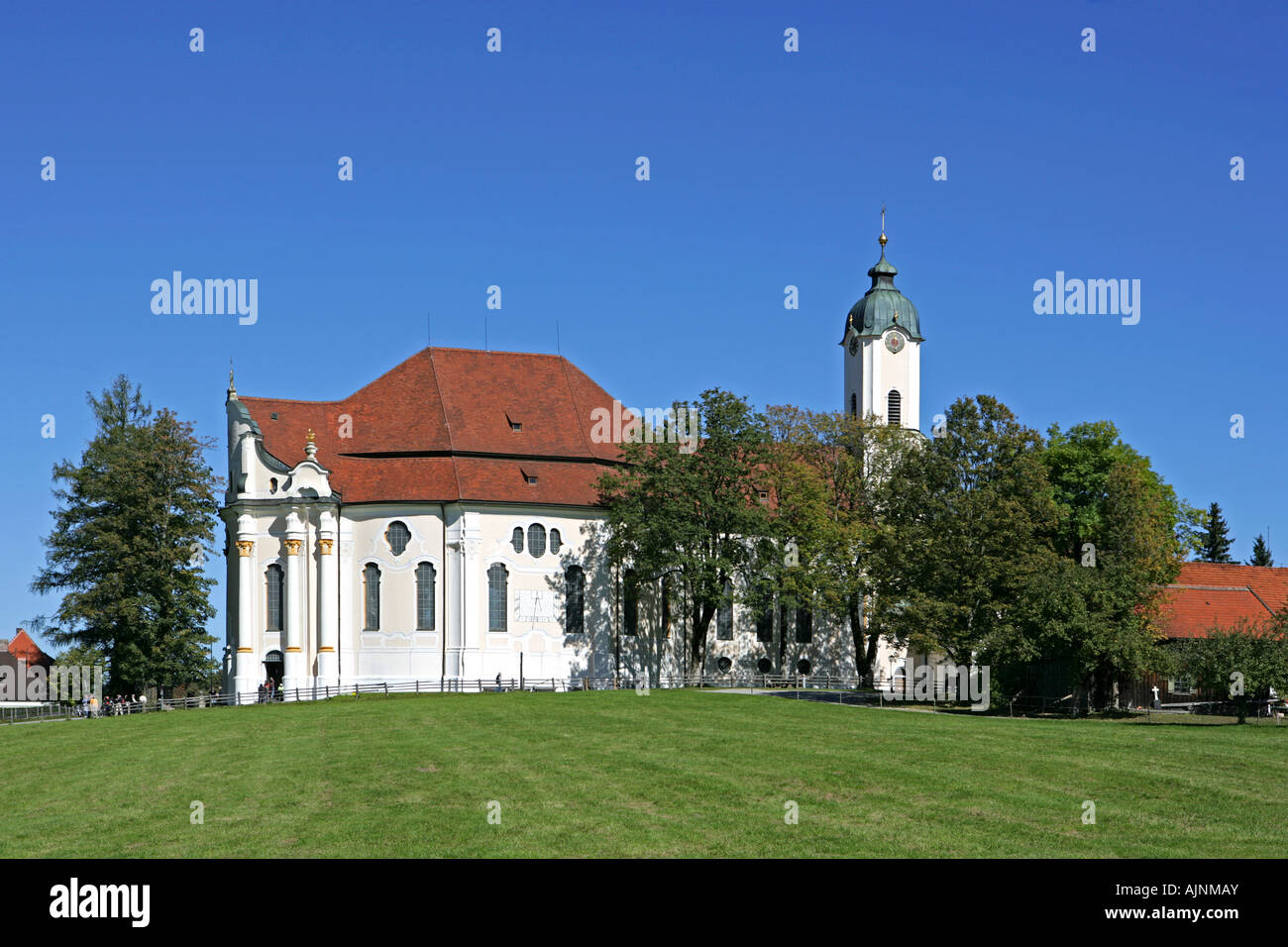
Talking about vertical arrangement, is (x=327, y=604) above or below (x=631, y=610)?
above

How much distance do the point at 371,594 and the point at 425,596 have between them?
8.80ft

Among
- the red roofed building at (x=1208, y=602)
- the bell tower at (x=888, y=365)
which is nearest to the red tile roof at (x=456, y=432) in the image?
the bell tower at (x=888, y=365)

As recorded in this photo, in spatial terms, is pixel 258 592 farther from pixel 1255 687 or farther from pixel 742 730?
pixel 1255 687

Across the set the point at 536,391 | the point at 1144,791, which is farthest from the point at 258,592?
the point at 1144,791

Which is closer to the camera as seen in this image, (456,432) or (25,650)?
(456,432)

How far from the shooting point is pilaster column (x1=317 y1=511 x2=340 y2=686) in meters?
63.2

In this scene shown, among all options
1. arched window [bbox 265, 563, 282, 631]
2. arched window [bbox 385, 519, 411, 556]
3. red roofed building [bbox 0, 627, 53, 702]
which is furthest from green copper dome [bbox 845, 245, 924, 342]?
red roofed building [bbox 0, 627, 53, 702]

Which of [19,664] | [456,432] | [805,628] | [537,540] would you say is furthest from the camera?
[19,664]

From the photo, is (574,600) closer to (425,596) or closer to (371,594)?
(425,596)

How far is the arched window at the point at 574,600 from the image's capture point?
2618 inches

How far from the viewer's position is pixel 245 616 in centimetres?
6438

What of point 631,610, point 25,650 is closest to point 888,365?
point 631,610

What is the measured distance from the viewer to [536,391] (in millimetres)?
70750
